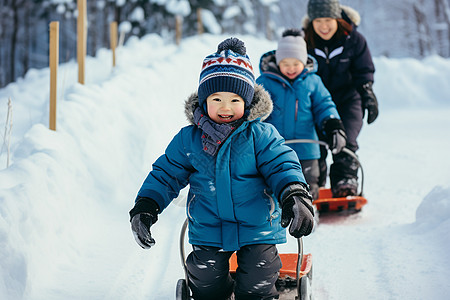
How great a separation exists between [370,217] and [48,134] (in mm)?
2867

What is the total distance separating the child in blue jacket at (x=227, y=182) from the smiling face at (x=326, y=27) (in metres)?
2.55

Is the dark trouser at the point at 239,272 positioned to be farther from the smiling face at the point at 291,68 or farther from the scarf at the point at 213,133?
the smiling face at the point at 291,68

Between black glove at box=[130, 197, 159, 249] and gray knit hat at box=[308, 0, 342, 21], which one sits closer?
black glove at box=[130, 197, 159, 249]

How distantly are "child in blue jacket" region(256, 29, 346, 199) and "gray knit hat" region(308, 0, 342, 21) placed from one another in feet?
2.17

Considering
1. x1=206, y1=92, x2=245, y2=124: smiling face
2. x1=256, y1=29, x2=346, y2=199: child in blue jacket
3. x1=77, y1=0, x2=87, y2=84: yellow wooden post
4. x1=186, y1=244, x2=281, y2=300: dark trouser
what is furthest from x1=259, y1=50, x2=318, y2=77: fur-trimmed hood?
x1=77, y1=0, x2=87, y2=84: yellow wooden post

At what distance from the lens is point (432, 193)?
12.7 ft

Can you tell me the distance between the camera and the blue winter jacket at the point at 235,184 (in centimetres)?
225

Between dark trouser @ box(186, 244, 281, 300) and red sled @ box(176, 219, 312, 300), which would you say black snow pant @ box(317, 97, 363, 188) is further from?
dark trouser @ box(186, 244, 281, 300)

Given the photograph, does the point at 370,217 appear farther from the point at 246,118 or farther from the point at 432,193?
the point at 246,118

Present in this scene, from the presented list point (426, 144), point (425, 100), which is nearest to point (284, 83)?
point (426, 144)

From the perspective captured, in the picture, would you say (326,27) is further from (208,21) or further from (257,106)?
(208,21)

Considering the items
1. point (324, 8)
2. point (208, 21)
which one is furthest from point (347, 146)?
point (208, 21)

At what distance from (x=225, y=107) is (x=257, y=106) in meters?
0.15

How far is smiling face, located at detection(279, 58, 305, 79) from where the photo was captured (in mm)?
4074
